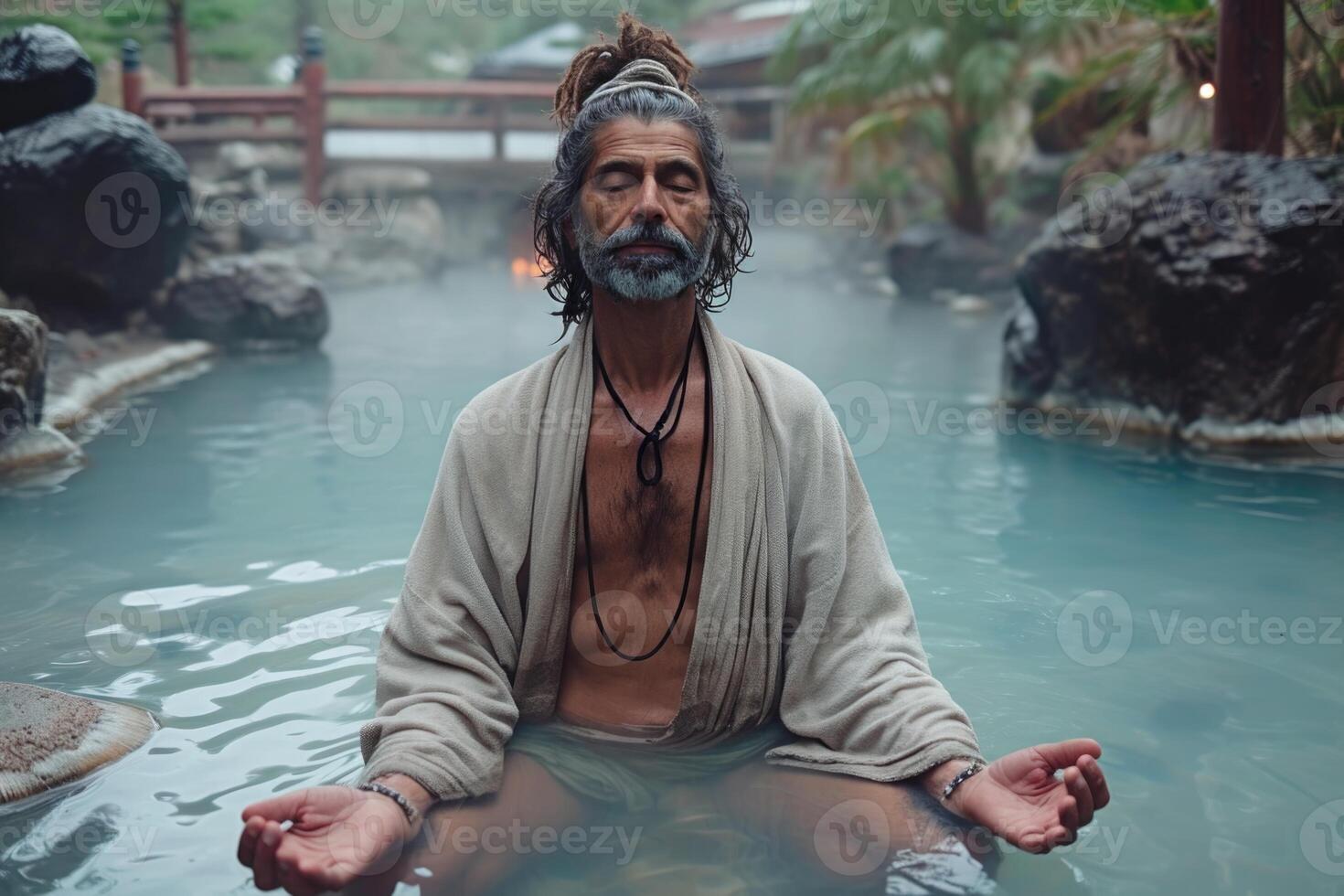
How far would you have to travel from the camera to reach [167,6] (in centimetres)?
Answer: 1745

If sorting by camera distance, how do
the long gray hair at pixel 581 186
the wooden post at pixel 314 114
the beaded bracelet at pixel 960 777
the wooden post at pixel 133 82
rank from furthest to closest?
the wooden post at pixel 314 114, the wooden post at pixel 133 82, the long gray hair at pixel 581 186, the beaded bracelet at pixel 960 777

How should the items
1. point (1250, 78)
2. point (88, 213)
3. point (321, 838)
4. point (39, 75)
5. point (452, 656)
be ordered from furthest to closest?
1. point (88, 213)
2. point (39, 75)
3. point (1250, 78)
4. point (452, 656)
5. point (321, 838)

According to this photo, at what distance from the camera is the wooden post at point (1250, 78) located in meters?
7.17

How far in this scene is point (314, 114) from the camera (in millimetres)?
17500

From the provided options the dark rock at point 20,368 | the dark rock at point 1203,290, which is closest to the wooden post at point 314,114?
the dark rock at point 20,368

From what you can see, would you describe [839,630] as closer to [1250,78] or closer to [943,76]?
[1250,78]

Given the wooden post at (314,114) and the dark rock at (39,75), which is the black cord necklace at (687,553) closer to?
the dark rock at (39,75)

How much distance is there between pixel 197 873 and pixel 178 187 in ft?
26.9

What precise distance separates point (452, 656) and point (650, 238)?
0.94 m

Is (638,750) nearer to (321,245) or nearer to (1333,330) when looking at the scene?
Result: (1333,330)

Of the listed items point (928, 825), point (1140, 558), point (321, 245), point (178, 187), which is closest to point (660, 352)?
point (928, 825)

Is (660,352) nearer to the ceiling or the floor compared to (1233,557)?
nearer to the ceiling

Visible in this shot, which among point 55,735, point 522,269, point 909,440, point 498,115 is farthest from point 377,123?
point 55,735

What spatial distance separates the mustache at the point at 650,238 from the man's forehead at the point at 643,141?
6.4 inches
